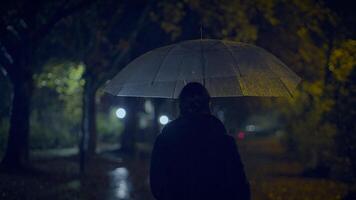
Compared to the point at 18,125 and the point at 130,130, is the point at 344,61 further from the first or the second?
the point at 130,130

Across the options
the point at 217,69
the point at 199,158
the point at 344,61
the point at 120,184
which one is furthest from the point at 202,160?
the point at 120,184

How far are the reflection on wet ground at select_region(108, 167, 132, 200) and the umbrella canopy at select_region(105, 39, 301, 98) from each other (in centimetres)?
559

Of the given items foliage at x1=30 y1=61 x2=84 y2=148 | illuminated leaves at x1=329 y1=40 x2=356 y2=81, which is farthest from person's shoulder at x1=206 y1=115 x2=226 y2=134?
foliage at x1=30 y1=61 x2=84 y2=148

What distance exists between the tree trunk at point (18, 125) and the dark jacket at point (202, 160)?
438 inches

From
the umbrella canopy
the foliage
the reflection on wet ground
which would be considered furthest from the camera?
the foliage

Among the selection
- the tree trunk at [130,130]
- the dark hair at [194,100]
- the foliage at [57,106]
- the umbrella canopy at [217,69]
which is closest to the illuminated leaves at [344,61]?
the umbrella canopy at [217,69]

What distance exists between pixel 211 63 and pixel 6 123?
16763mm

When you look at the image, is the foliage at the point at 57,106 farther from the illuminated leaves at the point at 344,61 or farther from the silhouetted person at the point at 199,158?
the silhouetted person at the point at 199,158

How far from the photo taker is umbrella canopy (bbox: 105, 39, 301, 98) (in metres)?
5.84

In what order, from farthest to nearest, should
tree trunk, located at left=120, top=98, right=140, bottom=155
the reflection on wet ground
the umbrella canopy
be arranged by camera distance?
1. tree trunk, located at left=120, top=98, right=140, bottom=155
2. the reflection on wet ground
3. the umbrella canopy

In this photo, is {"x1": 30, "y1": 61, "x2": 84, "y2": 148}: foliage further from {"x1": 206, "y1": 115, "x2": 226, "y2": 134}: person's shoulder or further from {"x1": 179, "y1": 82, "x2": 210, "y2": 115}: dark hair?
{"x1": 206, "y1": 115, "x2": 226, "y2": 134}: person's shoulder

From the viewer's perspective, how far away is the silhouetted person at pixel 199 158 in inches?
153

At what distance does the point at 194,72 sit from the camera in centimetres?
585

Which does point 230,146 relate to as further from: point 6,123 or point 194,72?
point 6,123
